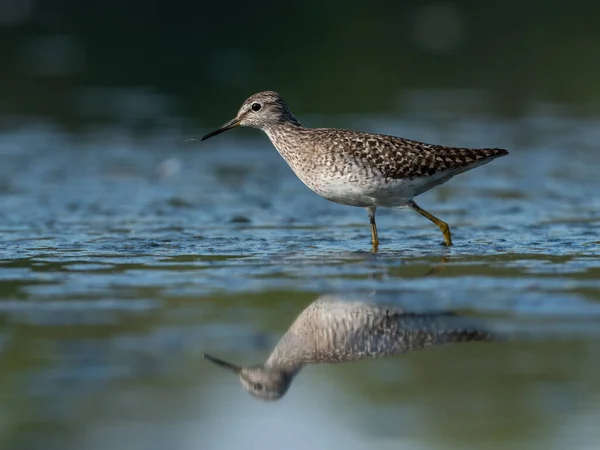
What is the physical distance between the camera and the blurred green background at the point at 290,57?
21.2m

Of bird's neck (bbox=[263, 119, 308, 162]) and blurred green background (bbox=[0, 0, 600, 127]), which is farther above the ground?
blurred green background (bbox=[0, 0, 600, 127])

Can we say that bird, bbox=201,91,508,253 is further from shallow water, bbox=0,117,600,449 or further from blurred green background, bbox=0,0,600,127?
blurred green background, bbox=0,0,600,127

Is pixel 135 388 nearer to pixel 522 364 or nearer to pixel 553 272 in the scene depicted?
pixel 522 364

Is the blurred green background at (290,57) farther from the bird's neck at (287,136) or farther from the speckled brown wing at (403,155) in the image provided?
the speckled brown wing at (403,155)

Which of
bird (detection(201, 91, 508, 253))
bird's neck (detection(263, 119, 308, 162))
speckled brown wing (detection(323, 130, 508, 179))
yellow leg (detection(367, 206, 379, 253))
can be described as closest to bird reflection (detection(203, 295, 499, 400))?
yellow leg (detection(367, 206, 379, 253))

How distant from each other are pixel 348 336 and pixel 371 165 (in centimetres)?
369

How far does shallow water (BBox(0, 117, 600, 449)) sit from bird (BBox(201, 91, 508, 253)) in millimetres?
440

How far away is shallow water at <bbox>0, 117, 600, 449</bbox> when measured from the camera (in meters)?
5.96

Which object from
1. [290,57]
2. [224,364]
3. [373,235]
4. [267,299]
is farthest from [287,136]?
[290,57]

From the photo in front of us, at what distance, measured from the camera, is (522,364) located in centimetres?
677

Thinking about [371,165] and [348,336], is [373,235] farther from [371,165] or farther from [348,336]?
[348,336]

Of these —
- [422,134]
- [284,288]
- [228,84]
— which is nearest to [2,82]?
[228,84]

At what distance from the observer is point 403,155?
11.1 m

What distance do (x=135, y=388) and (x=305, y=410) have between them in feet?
3.03
